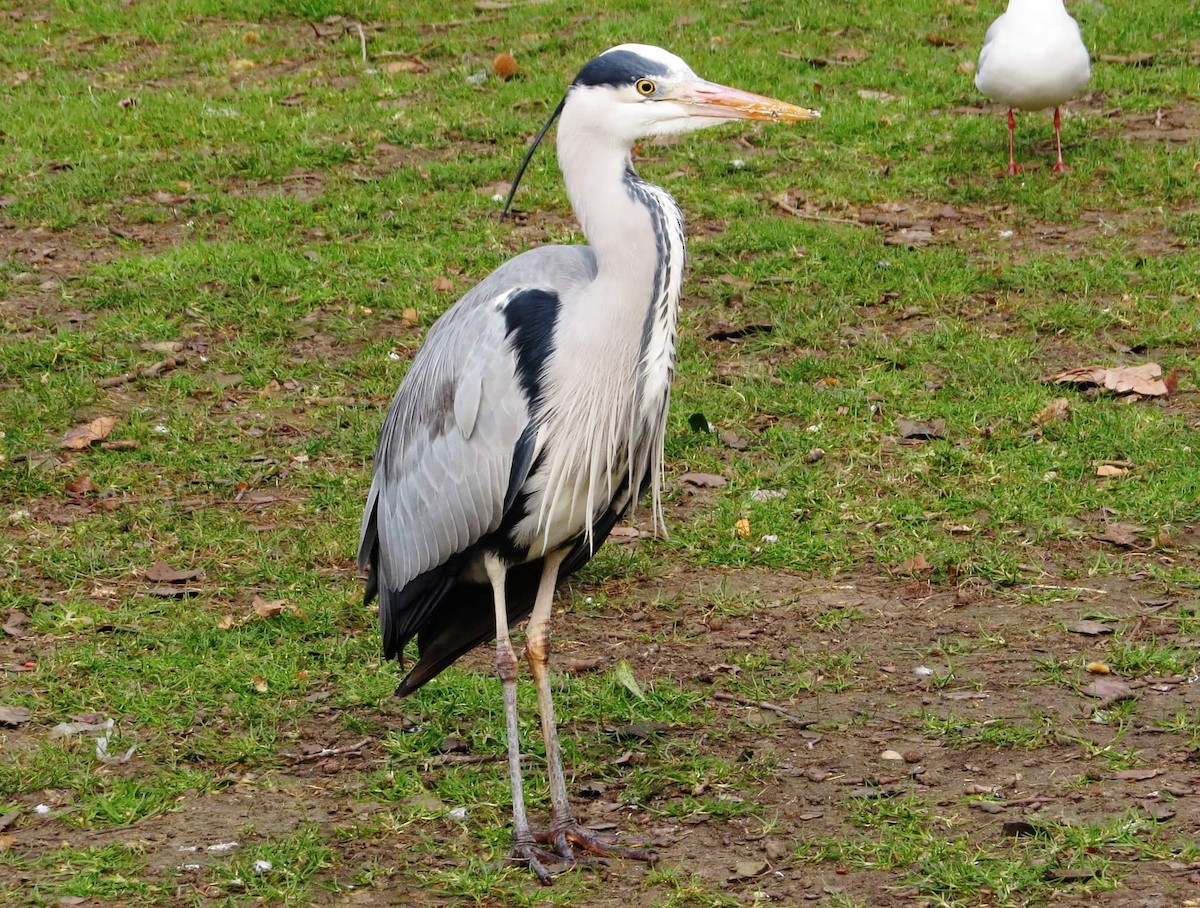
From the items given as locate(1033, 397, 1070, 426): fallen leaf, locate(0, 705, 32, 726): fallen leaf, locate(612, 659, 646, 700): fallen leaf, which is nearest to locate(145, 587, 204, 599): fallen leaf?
locate(0, 705, 32, 726): fallen leaf

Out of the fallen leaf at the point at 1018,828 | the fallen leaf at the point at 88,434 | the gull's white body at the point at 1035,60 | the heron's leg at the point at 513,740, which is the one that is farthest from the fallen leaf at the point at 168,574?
the gull's white body at the point at 1035,60

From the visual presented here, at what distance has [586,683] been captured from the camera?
496cm

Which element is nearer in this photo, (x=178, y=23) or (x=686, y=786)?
(x=686, y=786)

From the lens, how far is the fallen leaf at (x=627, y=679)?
4859 mm

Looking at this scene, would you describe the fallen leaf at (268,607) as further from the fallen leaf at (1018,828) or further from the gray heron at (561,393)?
the fallen leaf at (1018,828)

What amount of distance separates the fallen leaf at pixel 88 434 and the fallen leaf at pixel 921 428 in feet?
11.1

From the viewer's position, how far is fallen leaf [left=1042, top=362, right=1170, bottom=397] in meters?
6.51

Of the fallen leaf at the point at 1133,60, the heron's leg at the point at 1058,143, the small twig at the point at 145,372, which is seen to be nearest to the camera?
the small twig at the point at 145,372

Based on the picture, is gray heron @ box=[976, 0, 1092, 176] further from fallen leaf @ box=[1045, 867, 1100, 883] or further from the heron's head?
→ fallen leaf @ box=[1045, 867, 1100, 883]

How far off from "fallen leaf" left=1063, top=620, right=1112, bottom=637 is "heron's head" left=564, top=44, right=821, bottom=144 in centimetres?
204

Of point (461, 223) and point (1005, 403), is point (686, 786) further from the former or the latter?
point (461, 223)

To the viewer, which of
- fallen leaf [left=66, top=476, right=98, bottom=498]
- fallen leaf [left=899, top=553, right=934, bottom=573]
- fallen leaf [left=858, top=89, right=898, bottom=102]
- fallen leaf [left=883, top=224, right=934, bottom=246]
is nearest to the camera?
fallen leaf [left=899, top=553, right=934, bottom=573]

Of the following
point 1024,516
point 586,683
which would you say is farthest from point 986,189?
point 586,683

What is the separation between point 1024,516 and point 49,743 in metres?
3.51
